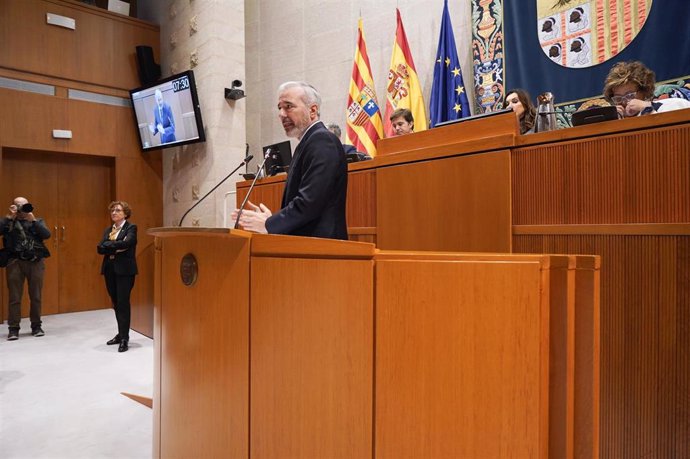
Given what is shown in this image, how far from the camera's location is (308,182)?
179 centimetres

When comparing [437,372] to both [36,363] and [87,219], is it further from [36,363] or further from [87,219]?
[87,219]

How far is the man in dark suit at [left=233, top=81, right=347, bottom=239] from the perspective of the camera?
5.68 feet

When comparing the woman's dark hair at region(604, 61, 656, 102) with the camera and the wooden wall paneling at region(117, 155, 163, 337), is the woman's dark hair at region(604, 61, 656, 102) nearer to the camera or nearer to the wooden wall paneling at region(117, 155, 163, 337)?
the camera

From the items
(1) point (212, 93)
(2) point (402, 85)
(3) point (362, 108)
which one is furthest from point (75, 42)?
(2) point (402, 85)

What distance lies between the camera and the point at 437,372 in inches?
43.9

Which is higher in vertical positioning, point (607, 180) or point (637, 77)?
point (637, 77)

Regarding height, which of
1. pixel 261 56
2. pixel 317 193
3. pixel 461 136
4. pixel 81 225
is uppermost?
pixel 261 56

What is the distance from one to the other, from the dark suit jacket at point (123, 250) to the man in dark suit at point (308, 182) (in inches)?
108

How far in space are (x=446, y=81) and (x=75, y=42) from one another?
4817 millimetres

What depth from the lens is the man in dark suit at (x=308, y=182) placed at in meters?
1.73

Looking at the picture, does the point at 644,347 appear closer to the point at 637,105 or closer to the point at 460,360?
the point at 460,360

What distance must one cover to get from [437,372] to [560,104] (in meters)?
3.64

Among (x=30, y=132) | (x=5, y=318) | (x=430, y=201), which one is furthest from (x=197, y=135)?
(x=430, y=201)

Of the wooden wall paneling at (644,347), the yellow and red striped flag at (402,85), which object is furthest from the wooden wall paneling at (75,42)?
the wooden wall paneling at (644,347)
